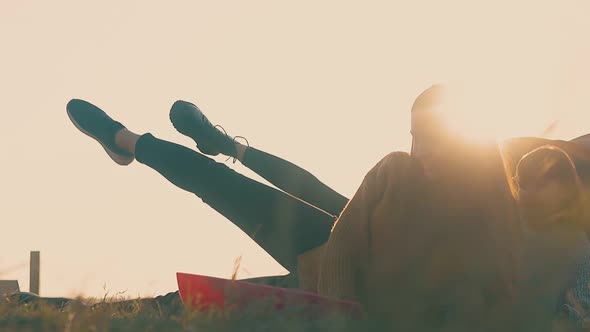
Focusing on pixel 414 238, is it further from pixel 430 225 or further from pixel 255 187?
pixel 255 187

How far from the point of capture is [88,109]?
8.88 m

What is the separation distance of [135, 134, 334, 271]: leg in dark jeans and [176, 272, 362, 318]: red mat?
168 cm

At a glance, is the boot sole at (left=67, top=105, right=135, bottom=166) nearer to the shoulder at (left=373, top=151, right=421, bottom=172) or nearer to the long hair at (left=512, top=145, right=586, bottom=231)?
the shoulder at (left=373, top=151, right=421, bottom=172)

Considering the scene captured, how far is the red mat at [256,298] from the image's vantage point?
342 centimetres

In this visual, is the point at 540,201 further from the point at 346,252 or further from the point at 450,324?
the point at 450,324

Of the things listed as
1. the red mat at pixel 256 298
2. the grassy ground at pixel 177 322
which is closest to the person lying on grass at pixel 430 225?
the red mat at pixel 256 298

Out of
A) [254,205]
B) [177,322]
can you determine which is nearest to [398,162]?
[177,322]

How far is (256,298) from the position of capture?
11.9 feet

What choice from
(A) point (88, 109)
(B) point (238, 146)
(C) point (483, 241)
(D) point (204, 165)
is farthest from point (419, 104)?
(A) point (88, 109)

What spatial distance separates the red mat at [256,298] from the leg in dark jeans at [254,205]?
168 centimetres

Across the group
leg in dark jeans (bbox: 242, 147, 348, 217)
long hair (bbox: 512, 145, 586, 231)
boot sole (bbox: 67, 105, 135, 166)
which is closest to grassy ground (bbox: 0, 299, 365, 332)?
long hair (bbox: 512, 145, 586, 231)

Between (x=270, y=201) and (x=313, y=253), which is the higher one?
(x=270, y=201)

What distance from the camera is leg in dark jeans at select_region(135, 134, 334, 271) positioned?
18.9 ft

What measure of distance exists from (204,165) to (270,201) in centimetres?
68
